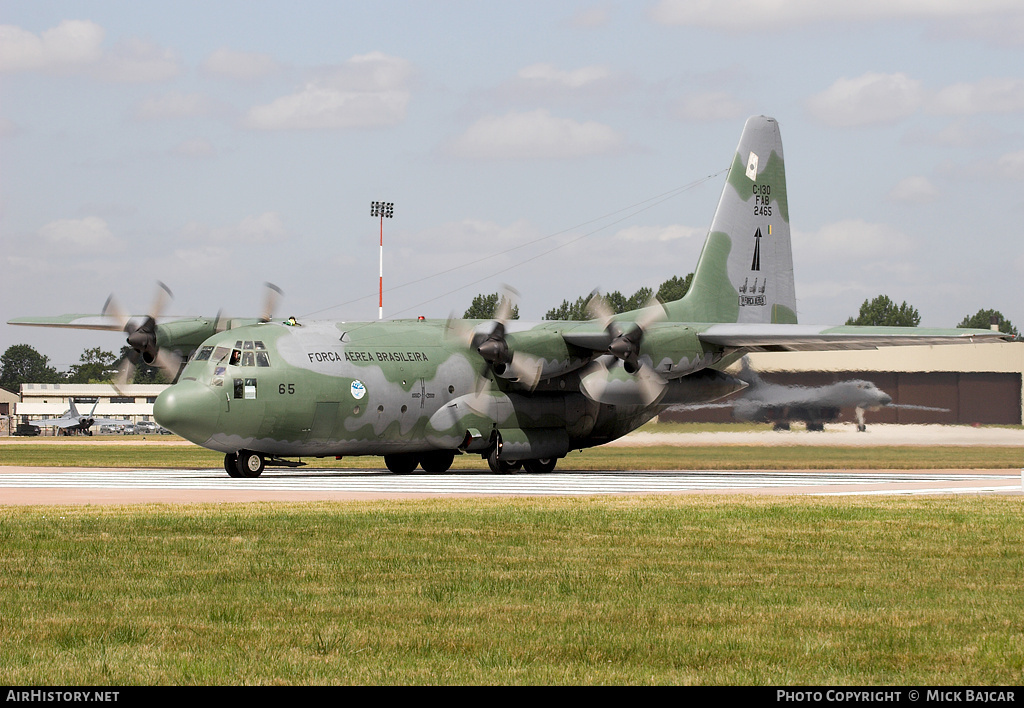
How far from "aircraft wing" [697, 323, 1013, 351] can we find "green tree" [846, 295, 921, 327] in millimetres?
125545

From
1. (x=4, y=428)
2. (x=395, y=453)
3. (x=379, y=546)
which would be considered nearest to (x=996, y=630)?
(x=379, y=546)

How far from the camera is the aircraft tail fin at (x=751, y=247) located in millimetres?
42844

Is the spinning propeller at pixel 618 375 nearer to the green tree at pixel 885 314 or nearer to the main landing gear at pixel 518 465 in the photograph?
the main landing gear at pixel 518 465

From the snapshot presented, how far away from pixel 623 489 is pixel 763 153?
18204 millimetres

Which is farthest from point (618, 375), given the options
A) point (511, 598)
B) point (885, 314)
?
point (885, 314)

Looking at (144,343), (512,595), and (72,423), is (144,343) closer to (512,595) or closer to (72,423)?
(512,595)

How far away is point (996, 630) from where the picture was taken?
11.3 m

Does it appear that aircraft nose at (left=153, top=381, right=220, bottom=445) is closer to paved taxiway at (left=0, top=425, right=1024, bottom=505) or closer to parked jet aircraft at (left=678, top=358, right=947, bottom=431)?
paved taxiway at (left=0, top=425, right=1024, bottom=505)

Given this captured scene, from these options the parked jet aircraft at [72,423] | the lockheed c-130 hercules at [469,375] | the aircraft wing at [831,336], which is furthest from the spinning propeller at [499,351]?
the parked jet aircraft at [72,423]

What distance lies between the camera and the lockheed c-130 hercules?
3428cm

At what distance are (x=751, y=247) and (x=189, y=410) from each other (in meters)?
20.1

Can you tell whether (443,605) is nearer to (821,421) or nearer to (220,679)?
(220,679)

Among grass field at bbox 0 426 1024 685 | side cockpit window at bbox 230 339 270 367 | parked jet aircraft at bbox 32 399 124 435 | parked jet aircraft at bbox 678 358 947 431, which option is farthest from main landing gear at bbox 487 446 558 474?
parked jet aircraft at bbox 32 399 124 435
